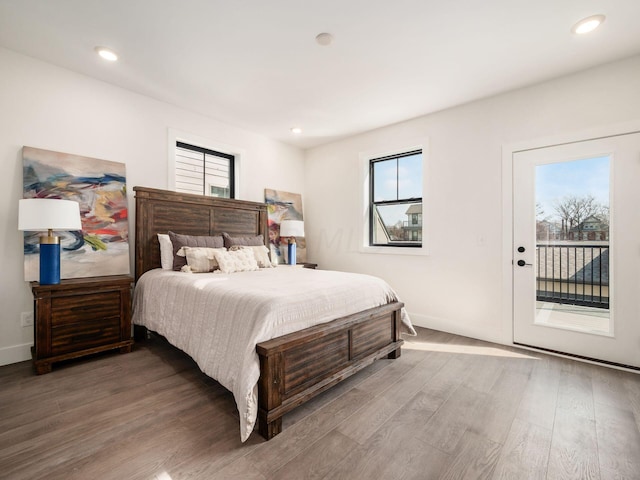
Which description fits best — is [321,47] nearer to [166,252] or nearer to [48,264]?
[166,252]

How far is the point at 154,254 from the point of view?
338 centimetres

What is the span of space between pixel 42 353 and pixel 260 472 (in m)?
2.22

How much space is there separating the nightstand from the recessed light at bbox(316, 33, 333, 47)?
108 inches

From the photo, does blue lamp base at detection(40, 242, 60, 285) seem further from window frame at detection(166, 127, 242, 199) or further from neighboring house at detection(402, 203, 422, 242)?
neighboring house at detection(402, 203, 422, 242)

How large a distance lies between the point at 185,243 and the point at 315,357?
2086 millimetres

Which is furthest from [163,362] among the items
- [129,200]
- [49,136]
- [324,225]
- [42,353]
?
[324,225]

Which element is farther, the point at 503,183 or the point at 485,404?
the point at 503,183

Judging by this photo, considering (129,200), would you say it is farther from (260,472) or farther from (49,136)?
(260,472)

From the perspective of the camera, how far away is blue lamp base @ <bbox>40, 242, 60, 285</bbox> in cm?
A: 248

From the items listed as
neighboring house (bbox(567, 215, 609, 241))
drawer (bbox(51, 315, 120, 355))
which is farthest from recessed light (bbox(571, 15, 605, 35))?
drawer (bbox(51, 315, 120, 355))

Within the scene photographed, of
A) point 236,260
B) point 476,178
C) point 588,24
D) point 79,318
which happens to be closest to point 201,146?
point 236,260

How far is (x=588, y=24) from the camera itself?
2191 millimetres

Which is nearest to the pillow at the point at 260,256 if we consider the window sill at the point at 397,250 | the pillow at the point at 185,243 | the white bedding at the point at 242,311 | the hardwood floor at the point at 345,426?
the pillow at the point at 185,243

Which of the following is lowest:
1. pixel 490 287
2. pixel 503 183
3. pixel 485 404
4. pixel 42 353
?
pixel 485 404
